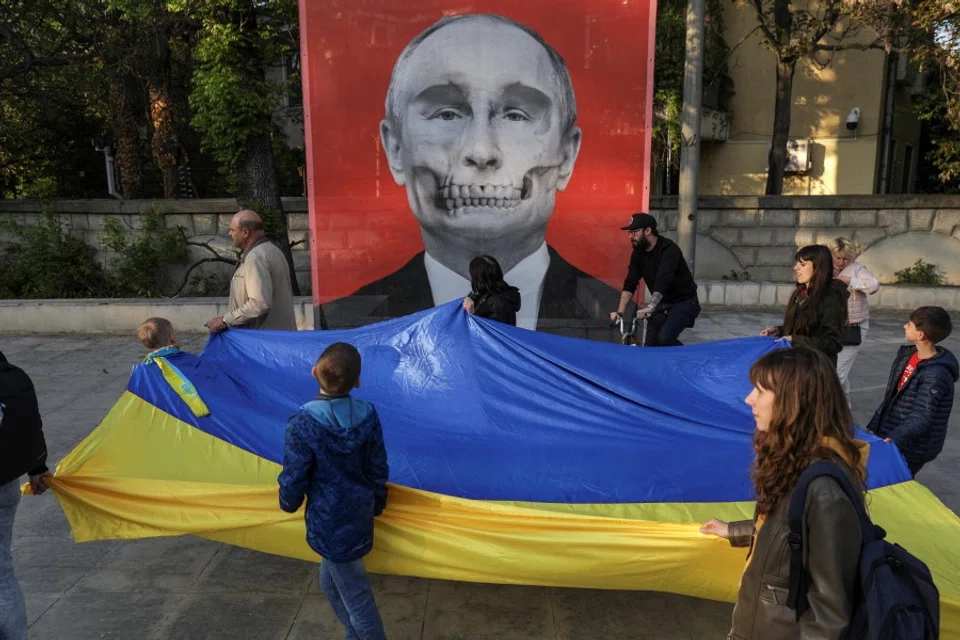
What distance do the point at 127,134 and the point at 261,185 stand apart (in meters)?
3.92

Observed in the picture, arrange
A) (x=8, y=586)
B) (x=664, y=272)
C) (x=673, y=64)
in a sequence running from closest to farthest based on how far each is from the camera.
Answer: (x=8, y=586) < (x=664, y=272) < (x=673, y=64)

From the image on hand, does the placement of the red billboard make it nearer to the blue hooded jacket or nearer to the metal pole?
the metal pole

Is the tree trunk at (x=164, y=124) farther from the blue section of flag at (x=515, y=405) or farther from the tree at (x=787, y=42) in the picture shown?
the tree at (x=787, y=42)

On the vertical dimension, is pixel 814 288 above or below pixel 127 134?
below

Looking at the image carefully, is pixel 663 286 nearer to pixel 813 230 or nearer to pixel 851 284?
pixel 851 284

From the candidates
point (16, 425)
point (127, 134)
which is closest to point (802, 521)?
point (16, 425)

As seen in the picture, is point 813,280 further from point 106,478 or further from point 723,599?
point 106,478

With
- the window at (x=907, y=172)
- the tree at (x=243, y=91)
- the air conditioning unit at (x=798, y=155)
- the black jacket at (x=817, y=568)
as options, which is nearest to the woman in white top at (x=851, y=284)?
the black jacket at (x=817, y=568)

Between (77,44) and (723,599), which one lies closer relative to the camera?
(723,599)

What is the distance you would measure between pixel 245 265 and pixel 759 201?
9078mm

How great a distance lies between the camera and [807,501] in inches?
66.7

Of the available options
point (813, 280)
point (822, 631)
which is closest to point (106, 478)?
point (822, 631)

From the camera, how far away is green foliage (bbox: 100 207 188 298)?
10539 mm

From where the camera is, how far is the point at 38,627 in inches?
125
